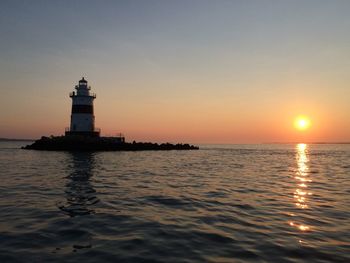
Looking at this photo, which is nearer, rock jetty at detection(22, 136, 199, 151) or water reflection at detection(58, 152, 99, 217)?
water reflection at detection(58, 152, 99, 217)

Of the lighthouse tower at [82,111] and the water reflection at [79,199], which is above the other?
the lighthouse tower at [82,111]

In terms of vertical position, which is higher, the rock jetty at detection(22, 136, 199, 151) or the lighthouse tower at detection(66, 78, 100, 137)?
the lighthouse tower at detection(66, 78, 100, 137)

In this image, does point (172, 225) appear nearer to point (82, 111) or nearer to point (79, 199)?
point (79, 199)

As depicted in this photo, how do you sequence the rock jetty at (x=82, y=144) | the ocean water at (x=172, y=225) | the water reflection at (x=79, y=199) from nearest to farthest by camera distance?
the ocean water at (x=172, y=225)
the water reflection at (x=79, y=199)
the rock jetty at (x=82, y=144)

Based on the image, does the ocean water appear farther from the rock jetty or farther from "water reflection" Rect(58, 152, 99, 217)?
the rock jetty

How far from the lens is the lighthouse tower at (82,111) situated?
199ft

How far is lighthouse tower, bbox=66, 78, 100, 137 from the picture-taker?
60594 mm

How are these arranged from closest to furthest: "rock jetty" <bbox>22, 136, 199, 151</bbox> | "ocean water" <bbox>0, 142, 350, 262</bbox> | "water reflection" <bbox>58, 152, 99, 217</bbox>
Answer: "ocean water" <bbox>0, 142, 350, 262</bbox> < "water reflection" <bbox>58, 152, 99, 217</bbox> < "rock jetty" <bbox>22, 136, 199, 151</bbox>

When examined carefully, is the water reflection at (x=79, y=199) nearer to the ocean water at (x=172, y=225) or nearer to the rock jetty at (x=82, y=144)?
the ocean water at (x=172, y=225)

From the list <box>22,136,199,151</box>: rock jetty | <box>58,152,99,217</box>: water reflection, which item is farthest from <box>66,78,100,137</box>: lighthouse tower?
<box>58,152,99,217</box>: water reflection

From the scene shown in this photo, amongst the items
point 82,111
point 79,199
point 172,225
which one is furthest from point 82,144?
point 172,225

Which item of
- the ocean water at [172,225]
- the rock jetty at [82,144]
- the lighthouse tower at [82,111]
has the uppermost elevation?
the lighthouse tower at [82,111]

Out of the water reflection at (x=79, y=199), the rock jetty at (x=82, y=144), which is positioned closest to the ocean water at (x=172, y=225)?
the water reflection at (x=79, y=199)

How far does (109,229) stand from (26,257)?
8.68 ft
